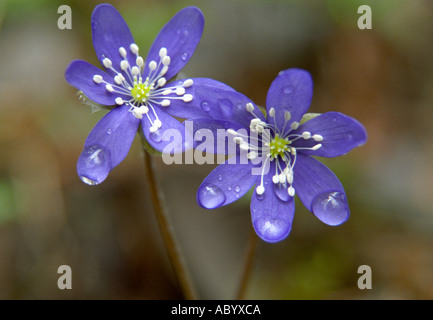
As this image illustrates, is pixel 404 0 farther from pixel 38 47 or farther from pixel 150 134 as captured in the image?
pixel 38 47

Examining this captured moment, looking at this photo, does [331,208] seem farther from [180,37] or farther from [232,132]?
[180,37]

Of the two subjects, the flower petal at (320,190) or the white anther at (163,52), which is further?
the white anther at (163,52)

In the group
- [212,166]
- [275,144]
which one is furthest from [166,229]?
[212,166]

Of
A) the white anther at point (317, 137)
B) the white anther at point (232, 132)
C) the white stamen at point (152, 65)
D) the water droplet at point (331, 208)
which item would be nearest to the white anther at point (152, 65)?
the white stamen at point (152, 65)

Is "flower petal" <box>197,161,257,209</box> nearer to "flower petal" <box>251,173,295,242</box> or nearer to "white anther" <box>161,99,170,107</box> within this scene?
"flower petal" <box>251,173,295,242</box>

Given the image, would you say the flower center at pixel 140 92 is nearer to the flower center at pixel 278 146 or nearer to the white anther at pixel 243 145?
the white anther at pixel 243 145

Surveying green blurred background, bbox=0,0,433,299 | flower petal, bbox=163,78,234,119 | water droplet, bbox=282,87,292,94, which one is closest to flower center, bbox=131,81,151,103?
flower petal, bbox=163,78,234,119

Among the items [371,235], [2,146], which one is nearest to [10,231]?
[2,146]
